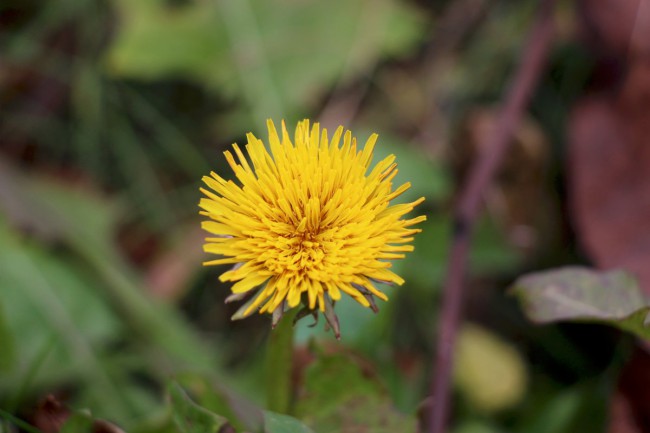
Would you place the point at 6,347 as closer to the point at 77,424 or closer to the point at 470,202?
the point at 77,424

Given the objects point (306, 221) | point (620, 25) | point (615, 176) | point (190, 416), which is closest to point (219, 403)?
point (190, 416)

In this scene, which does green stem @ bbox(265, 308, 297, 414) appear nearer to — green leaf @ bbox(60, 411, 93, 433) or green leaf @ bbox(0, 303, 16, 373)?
green leaf @ bbox(60, 411, 93, 433)

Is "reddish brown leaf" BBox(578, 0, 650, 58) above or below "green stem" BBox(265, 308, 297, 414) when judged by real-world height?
above

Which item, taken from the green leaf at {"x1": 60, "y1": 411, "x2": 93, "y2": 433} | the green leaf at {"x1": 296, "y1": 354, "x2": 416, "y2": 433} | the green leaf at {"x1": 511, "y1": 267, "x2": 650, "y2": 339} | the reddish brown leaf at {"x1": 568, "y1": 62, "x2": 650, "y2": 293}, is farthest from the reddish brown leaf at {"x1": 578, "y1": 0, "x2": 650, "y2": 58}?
the green leaf at {"x1": 60, "y1": 411, "x2": 93, "y2": 433}

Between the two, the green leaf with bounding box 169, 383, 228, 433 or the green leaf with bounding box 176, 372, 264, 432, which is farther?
the green leaf with bounding box 176, 372, 264, 432

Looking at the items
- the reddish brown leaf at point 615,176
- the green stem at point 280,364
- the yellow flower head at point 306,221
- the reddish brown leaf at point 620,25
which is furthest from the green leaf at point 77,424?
the reddish brown leaf at point 620,25

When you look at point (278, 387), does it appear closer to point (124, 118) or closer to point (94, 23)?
point (124, 118)
